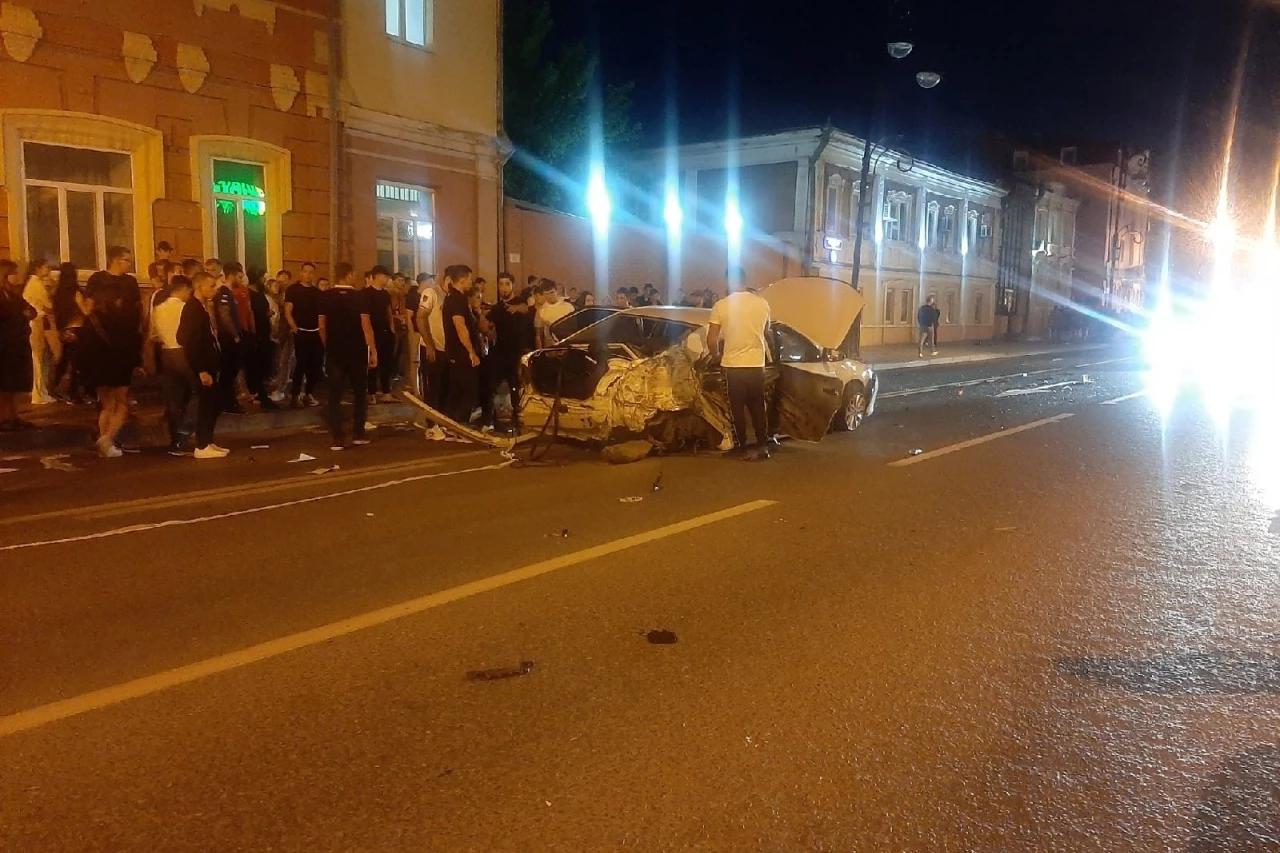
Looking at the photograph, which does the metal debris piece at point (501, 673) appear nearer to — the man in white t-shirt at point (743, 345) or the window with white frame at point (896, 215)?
the man in white t-shirt at point (743, 345)

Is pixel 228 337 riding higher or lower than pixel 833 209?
lower

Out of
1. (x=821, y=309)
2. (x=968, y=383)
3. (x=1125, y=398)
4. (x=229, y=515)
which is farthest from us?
(x=968, y=383)

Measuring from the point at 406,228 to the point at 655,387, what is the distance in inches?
395

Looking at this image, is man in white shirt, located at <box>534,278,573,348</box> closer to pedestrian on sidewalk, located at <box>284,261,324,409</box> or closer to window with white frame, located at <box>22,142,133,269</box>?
pedestrian on sidewalk, located at <box>284,261,324,409</box>

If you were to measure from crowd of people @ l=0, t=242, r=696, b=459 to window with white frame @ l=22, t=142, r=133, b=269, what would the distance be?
112cm

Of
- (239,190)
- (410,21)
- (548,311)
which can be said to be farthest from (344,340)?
(410,21)

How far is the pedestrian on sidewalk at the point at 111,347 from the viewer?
29.9 ft

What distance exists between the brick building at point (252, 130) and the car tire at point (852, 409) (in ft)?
29.8

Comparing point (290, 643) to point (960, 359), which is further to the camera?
point (960, 359)

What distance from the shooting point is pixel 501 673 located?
14.0 ft

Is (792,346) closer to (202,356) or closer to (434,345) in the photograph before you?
(434,345)

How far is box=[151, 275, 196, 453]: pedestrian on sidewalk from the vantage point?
9.38 metres

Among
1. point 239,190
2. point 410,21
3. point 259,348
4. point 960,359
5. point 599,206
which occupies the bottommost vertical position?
point 960,359

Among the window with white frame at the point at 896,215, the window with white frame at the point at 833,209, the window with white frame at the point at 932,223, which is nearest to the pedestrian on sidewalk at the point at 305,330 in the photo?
the window with white frame at the point at 833,209
